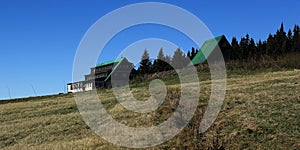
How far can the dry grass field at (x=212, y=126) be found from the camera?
8.58 metres

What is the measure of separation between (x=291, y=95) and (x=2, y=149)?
992 centimetres

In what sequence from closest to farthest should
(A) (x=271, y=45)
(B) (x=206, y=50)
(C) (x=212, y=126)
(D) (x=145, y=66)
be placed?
(C) (x=212, y=126) → (B) (x=206, y=50) → (A) (x=271, y=45) → (D) (x=145, y=66)

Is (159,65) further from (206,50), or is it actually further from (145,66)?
(206,50)

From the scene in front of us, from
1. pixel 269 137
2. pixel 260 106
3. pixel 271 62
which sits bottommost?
pixel 269 137

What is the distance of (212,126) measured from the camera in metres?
9.70

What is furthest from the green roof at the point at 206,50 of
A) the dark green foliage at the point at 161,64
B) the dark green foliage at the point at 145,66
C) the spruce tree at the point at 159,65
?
the dark green foliage at the point at 145,66

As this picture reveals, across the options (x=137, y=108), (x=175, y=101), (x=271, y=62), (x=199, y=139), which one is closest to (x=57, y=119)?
(x=137, y=108)

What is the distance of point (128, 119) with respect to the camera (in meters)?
12.2

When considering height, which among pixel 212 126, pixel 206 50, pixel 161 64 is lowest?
pixel 212 126

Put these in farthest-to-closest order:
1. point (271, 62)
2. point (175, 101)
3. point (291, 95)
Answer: point (271, 62)
point (291, 95)
point (175, 101)

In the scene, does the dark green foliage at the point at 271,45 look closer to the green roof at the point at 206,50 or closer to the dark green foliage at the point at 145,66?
the green roof at the point at 206,50

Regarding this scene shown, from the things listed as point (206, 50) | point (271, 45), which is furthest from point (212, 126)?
point (271, 45)

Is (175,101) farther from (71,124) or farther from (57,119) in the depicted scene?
(57,119)

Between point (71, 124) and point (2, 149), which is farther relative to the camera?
point (71, 124)
